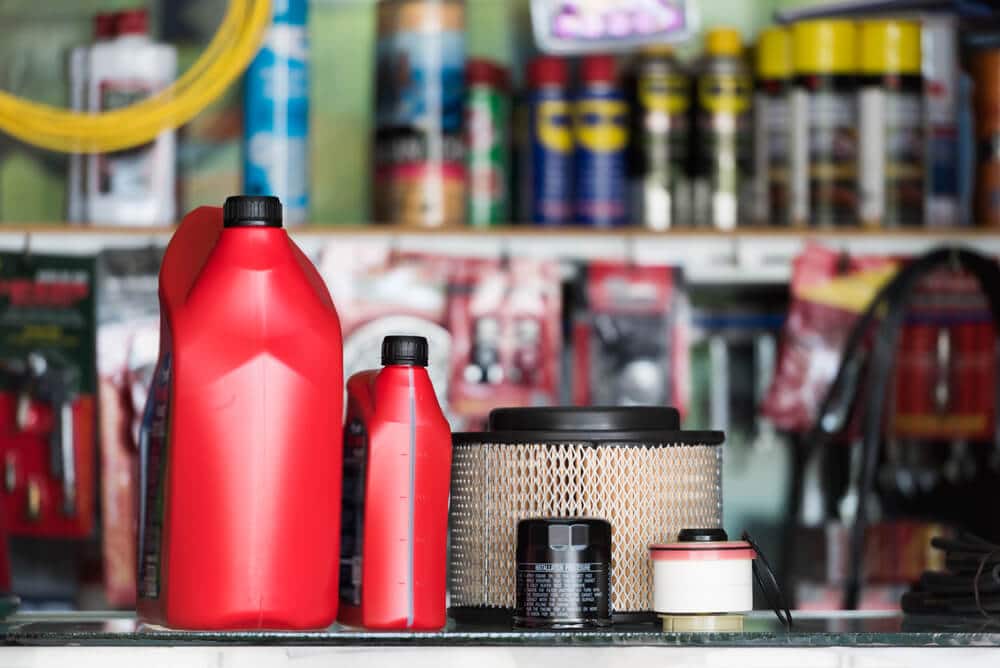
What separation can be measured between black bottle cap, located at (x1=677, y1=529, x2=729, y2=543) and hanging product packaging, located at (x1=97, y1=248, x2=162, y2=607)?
1464 millimetres

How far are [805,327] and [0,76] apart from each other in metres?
1.44

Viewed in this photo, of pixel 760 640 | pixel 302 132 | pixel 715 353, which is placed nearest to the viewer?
pixel 760 640

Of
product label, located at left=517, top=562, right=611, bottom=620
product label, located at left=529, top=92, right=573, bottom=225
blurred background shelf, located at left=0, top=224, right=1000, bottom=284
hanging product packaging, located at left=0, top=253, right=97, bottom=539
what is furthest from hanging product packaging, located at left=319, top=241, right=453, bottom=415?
product label, located at left=517, top=562, right=611, bottom=620

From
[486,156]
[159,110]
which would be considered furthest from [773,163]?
[159,110]

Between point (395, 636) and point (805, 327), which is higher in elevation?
point (805, 327)

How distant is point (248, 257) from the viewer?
3.55 feet

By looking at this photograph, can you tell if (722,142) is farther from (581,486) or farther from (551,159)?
(581,486)

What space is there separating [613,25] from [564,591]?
1574 mm

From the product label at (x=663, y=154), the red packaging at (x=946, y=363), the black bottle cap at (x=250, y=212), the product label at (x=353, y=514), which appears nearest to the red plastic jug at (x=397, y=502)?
the product label at (x=353, y=514)

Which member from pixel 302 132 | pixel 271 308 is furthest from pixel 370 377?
pixel 302 132

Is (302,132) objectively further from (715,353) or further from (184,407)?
(184,407)

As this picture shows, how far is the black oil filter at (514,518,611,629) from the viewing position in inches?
41.7

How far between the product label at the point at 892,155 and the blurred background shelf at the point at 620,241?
0.05 m

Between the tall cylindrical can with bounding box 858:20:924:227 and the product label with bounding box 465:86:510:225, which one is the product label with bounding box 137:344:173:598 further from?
the tall cylindrical can with bounding box 858:20:924:227
